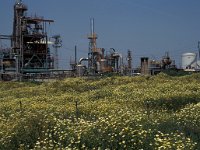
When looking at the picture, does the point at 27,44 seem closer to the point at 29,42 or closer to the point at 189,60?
the point at 29,42

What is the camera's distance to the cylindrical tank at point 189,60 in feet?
279

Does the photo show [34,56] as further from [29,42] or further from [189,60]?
[189,60]

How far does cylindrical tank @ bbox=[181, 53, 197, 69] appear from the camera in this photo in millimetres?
85125

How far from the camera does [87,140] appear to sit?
9500 mm

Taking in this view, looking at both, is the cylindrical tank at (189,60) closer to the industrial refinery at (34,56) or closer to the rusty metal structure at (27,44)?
the industrial refinery at (34,56)

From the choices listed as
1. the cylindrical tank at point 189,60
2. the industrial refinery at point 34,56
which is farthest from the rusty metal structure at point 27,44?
the cylindrical tank at point 189,60

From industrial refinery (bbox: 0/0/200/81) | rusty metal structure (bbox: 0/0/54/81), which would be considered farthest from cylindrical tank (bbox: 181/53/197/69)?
rusty metal structure (bbox: 0/0/54/81)

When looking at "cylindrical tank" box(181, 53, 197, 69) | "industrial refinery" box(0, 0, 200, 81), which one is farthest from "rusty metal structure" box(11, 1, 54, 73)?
"cylindrical tank" box(181, 53, 197, 69)

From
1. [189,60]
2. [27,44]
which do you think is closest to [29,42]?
[27,44]

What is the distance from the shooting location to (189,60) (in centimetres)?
8669

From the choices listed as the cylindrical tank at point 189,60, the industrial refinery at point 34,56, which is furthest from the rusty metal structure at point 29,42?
the cylindrical tank at point 189,60

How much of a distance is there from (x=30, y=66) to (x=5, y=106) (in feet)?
213

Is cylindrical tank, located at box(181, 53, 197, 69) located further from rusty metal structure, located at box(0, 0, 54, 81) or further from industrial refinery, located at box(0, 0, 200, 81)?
rusty metal structure, located at box(0, 0, 54, 81)

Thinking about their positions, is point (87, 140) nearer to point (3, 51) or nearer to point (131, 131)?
point (131, 131)
